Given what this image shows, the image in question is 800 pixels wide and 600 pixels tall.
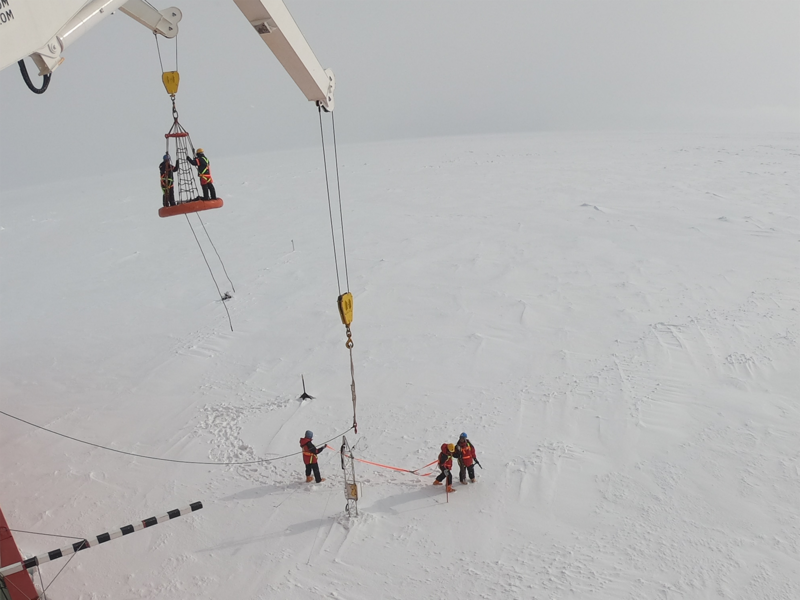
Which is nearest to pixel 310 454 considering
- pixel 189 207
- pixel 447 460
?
pixel 447 460

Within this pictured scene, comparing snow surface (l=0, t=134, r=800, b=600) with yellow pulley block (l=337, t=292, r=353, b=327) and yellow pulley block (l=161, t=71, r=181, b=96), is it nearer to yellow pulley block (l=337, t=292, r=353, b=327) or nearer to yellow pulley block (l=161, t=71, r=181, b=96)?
yellow pulley block (l=337, t=292, r=353, b=327)

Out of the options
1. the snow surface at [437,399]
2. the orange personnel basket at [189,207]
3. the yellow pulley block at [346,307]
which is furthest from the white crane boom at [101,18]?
the snow surface at [437,399]

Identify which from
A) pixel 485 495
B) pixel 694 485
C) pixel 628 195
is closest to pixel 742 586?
pixel 694 485

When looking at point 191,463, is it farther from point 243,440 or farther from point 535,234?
point 535,234

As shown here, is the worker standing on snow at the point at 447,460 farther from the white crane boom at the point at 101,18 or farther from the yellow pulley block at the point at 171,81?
the yellow pulley block at the point at 171,81

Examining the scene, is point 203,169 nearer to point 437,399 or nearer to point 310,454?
point 310,454
